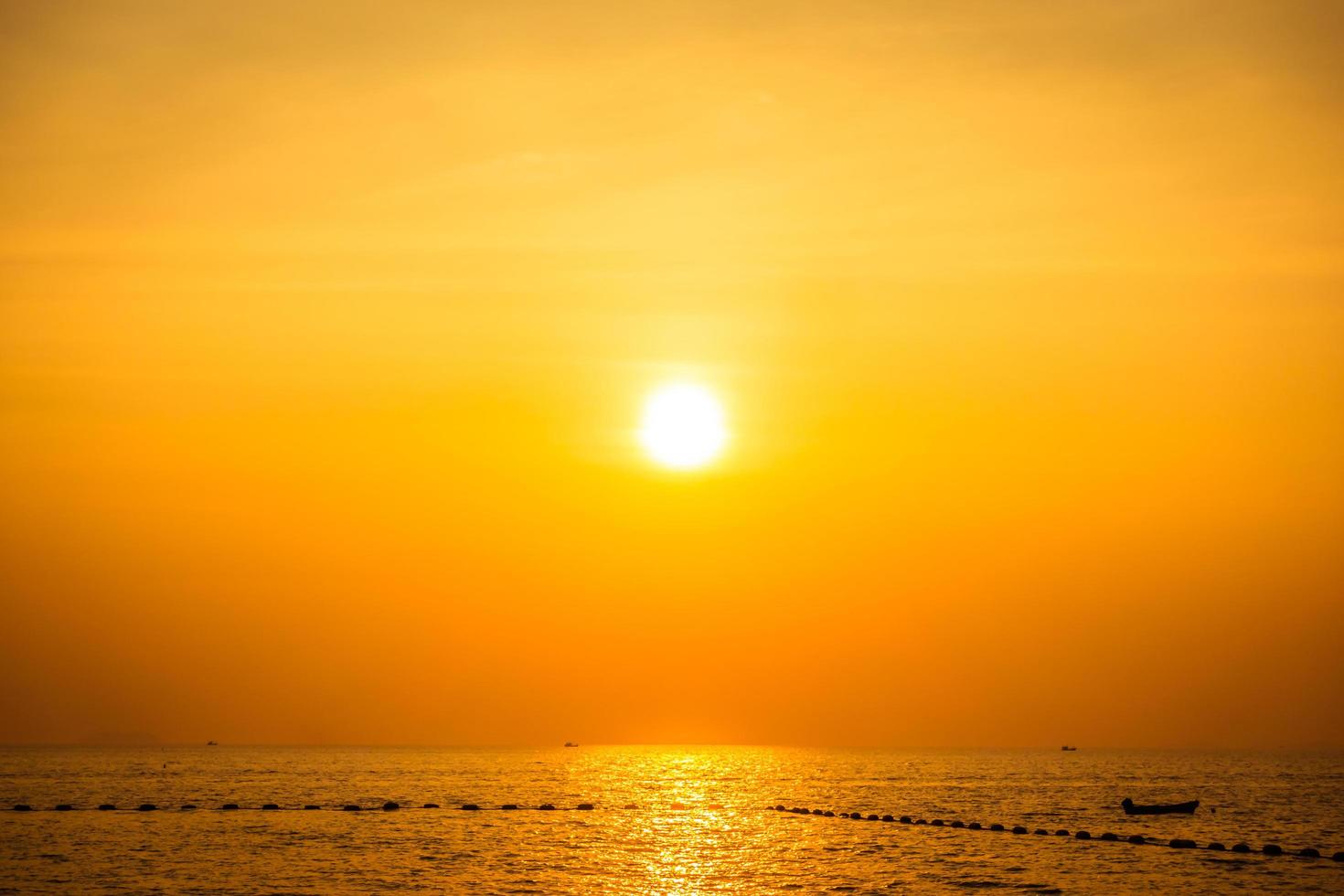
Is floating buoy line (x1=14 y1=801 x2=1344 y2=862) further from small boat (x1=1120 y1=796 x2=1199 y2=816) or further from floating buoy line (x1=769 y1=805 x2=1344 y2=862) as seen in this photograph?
small boat (x1=1120 y1=796 x2=1199 y2=816)

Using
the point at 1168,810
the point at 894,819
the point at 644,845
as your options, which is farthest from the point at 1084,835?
the point at 1168,810

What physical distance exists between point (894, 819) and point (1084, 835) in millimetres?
21998

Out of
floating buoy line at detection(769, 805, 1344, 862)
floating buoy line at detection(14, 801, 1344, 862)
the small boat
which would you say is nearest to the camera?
floating buoy line at detection(769, 805, 1344, 862)

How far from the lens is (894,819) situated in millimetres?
114938

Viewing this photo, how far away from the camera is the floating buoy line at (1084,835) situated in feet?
284

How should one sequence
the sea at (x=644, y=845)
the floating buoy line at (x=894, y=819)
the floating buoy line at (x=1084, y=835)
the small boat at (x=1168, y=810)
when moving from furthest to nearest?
1. the small boat at (x=1168, y=810)
2. the floating buoy line at (x=894, y=819)
3. the floating buoy line at (x=1084, y=835)
4. the sea at (x=644, y=845)

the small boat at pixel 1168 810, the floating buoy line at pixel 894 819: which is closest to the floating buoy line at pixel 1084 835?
the floating buoy line at pixel 894 819

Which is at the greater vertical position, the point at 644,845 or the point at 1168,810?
the point at 1168,810

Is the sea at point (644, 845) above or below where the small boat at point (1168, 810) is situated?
below

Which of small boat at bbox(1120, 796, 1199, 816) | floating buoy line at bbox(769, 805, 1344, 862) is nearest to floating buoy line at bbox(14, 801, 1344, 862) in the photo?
floating buoy line at bbox(769, 805, 1344, 862)

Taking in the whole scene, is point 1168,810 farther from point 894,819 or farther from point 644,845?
point 644,845

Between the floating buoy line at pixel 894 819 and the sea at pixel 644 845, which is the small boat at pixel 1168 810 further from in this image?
the floating buoy line at pixel 894 819

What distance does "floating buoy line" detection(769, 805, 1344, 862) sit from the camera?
284 feet

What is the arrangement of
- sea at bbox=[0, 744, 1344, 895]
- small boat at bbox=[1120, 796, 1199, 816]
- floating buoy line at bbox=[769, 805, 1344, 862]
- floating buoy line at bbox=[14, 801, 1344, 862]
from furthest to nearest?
small boat at bbox=[1120, 796, 1199, 816] < floating buoy line at bbox=[14, 801, 1344, 862] < floating buoy line at bbox=[769, 805, 1344, 862] < sea at bbox=[0, 744, 1344, 895]
